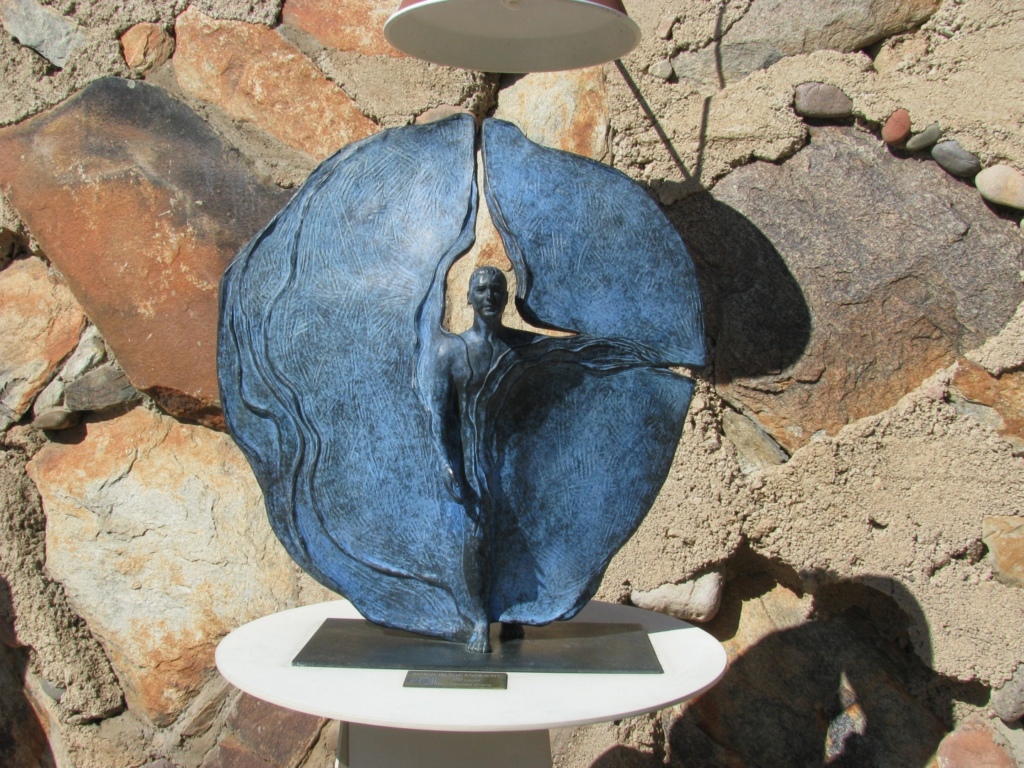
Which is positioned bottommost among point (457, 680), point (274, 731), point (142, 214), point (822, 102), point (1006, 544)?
point (274, 731)

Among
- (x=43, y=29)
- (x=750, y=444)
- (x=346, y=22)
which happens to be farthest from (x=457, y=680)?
(x=43, y=29)

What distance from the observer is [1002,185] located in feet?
4.71

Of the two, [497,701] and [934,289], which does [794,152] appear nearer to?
[934,289]

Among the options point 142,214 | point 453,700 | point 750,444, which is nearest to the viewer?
point 453,700

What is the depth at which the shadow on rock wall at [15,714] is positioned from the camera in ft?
5.77

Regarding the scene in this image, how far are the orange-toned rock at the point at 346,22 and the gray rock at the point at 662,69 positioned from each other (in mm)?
469

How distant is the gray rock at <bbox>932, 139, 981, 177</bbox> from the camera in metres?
1.46

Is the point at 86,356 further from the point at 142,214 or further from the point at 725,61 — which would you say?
the point at 725,61

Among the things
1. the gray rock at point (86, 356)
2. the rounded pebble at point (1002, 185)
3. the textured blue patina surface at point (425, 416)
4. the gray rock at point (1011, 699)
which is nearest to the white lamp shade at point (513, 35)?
the textured blue patina surface at point (425, 416)

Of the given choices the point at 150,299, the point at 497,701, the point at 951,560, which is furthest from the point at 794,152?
the point at 150,299

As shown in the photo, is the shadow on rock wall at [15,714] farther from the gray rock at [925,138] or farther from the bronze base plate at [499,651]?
the gray rock at [925,138]

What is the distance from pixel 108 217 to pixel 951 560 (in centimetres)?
152

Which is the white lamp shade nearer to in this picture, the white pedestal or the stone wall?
the stone wall

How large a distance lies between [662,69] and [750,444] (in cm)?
67
